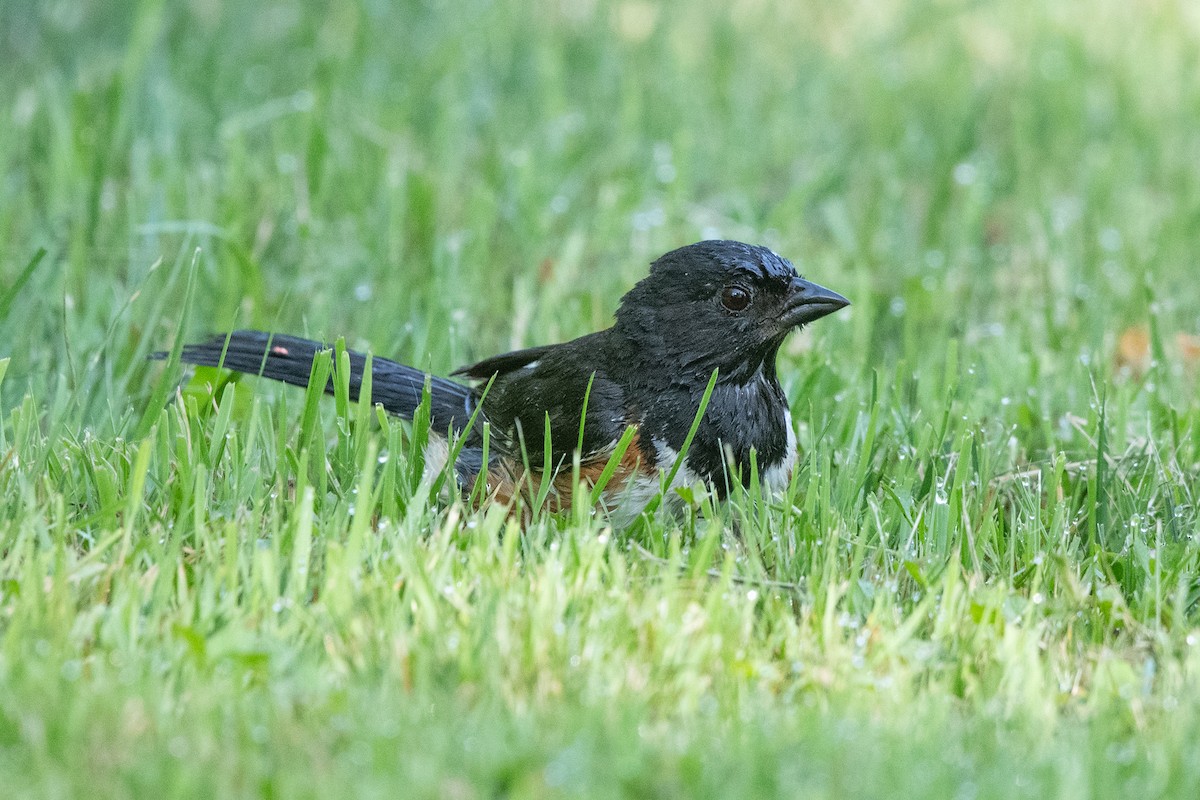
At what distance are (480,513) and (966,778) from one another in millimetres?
1345

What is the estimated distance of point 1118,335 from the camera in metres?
5.14

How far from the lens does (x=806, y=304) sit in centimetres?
387

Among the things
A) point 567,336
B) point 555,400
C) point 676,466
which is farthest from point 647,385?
point 567,336

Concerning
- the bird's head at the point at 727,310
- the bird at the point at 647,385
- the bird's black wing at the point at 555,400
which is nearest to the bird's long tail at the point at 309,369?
the bird at the point at 647,385

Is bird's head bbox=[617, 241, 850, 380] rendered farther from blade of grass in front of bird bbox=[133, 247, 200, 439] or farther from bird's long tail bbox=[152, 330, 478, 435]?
blade of grass in front of bird bbox=[133, 247, 200, 439]

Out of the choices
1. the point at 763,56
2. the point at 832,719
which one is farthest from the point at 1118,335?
the point at 763,56

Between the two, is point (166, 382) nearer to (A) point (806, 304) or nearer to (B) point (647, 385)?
(B) point (647, 385)

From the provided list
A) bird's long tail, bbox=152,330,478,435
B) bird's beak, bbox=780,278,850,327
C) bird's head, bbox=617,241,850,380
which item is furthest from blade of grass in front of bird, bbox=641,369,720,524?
bird's long tail, bbox=152,330,478,435

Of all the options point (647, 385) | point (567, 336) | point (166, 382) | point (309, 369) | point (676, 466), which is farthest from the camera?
point (567, 336)

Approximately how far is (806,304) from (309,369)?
1.35 metres

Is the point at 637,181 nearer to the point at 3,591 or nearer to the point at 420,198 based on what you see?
the point at 420,198

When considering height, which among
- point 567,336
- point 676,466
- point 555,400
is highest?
point 567,336

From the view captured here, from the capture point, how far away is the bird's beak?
Result: 3.86 metres

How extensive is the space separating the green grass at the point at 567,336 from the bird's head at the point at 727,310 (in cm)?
39
